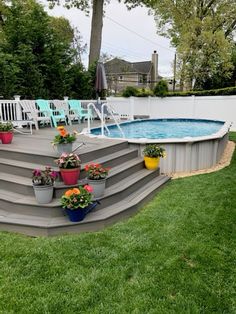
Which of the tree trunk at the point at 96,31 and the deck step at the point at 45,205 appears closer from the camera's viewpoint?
the deck step at the point at 45,205

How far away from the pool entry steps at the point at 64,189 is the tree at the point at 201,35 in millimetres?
12344

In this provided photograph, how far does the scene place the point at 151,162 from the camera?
5164mm

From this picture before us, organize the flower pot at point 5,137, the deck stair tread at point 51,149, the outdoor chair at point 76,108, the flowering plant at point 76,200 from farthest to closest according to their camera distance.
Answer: the outdoor chair at point 76,108 < the flower pot at point 5,137 < the deck stair tread at point 51,149 < the flowering plant at point 76,200

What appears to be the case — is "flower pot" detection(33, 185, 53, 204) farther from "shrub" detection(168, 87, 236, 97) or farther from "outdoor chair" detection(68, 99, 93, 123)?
"shrub" detection(168, 87, 236, 97)

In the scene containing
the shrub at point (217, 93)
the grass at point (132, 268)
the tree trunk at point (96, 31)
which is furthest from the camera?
the tree trunk at point (96, 31)

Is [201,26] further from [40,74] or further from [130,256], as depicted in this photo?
[130,256]

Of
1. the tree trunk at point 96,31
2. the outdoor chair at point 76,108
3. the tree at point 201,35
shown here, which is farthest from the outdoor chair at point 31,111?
the tree at point 201,35

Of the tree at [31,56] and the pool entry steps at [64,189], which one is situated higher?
the tree at [31,56]

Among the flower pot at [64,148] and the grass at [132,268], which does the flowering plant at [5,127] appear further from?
the grass at [132,268]

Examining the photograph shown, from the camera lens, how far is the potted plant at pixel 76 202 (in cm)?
321

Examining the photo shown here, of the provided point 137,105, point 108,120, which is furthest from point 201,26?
point 108,120

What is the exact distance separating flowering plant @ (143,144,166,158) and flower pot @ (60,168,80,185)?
182 centimetres

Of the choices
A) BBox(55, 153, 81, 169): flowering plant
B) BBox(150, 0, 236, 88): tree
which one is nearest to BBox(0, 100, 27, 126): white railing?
BBox(55, 153, 81, 169): flowering plant

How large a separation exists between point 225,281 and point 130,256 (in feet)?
2.90
